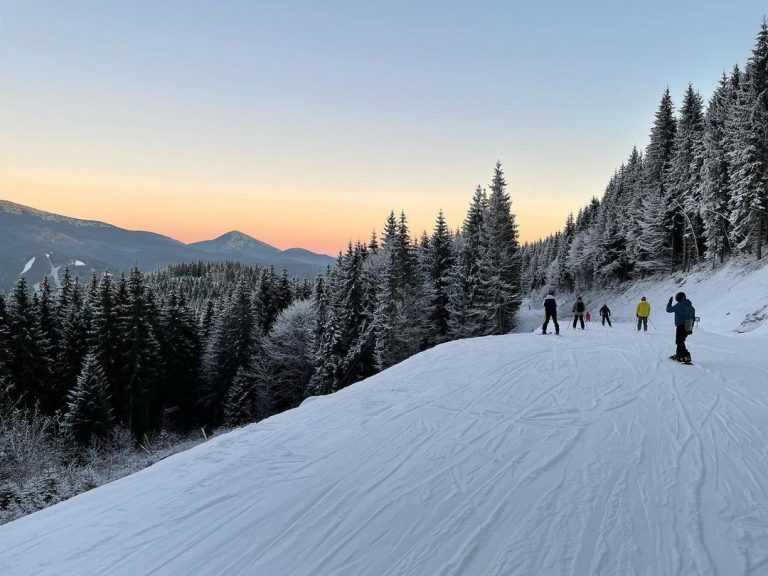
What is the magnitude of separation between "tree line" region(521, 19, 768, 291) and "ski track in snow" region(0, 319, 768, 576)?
34.8 m

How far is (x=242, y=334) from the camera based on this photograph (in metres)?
43.9

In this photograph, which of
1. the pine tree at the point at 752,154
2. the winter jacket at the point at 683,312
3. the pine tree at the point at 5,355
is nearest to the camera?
the winter jacket at the point at 683,312

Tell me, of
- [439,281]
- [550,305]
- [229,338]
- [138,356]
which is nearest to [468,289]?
[439,281]

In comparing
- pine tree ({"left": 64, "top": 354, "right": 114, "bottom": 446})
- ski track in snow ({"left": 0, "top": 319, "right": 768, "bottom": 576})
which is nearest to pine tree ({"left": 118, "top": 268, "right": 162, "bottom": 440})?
pine tree ({"left": 64, "top": 354, "right": 114, "bottom": 446})

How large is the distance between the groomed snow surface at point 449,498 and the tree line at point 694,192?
34.5 m

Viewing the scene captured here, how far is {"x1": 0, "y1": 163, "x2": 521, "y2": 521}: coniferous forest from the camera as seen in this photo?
3069 centimetres

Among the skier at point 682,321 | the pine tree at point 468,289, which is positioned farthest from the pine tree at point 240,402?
the skier at point 682,321

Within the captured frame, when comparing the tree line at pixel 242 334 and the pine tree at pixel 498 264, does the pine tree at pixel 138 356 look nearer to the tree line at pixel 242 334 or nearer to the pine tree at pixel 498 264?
the tree line at pixel 242 334

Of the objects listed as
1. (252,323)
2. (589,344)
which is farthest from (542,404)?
(252,323)

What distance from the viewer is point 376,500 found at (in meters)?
4.55

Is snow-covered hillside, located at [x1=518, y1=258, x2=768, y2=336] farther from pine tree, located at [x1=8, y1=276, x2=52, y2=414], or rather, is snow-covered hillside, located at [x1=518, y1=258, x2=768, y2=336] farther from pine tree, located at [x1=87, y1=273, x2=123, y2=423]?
pine tree, located at [x1=8, y1=276, x2=52, y2=414]

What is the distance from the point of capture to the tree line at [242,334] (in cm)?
A: 3155

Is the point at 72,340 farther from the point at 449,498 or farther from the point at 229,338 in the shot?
the point at 449,498

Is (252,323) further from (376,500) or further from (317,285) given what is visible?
(376,500)
